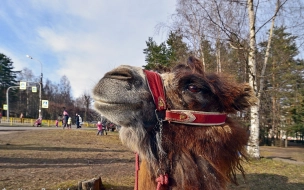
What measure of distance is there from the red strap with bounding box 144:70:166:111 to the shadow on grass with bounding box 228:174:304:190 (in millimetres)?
5048

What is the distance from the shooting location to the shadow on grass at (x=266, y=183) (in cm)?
653

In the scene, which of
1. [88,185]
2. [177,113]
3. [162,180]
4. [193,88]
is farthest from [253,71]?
[162,180]

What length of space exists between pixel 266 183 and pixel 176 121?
623 cm

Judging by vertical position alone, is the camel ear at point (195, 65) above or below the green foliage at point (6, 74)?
below

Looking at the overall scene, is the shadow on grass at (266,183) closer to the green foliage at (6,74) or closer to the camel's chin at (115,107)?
the camel's chin at (115,107)

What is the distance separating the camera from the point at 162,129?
6.58 ft

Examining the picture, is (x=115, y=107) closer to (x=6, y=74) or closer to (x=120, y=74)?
(x=120, y=74)

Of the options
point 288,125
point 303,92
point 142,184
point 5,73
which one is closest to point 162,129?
point 142,184

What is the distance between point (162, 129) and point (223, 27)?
9.74 m

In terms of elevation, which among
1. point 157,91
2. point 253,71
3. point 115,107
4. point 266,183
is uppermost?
point 253,71

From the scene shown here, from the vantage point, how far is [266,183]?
6.99 m

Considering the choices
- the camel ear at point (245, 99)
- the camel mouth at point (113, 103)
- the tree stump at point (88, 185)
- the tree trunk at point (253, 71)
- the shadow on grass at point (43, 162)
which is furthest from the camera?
the tree trunk at point (253, 71)

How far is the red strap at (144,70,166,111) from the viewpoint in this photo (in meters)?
1.99

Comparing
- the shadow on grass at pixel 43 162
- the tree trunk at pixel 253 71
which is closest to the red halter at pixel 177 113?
the shadow on grass at pixel 43 162
